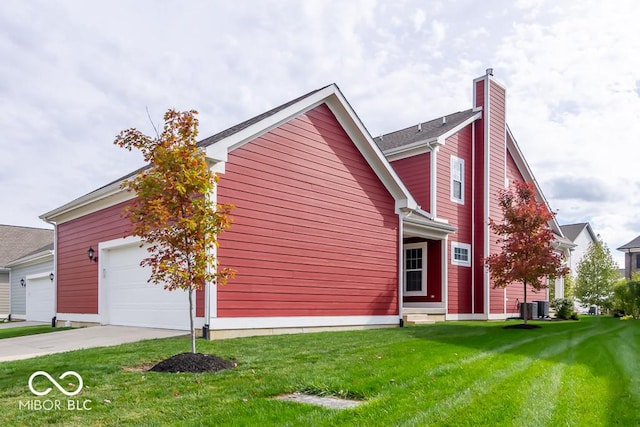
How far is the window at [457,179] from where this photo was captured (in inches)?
727

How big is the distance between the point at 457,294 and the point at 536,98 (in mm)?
6854

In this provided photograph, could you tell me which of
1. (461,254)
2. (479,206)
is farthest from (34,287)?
(479,206)

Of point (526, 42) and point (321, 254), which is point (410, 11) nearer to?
point (526, 42)

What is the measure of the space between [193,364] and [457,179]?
14.1 metres

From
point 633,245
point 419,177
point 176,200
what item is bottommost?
point 633,245

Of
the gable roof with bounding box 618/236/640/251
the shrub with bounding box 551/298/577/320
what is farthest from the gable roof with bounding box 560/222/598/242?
the shrub with bounding box 551/298/577/320

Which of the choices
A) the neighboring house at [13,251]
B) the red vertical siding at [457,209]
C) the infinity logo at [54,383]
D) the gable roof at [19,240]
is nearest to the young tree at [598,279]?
the red vertical siding at [457,209]

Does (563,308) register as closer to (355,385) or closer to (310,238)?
(310,238)

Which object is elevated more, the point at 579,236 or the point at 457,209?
the point at 457,209

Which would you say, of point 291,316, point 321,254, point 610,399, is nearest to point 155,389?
point 610,399

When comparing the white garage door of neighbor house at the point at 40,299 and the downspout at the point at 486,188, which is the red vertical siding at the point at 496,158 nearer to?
the downspout at the point at 486,188

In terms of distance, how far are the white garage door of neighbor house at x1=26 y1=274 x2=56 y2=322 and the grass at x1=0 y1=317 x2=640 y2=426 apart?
1349 centimetres

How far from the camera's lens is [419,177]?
1778 centimetres

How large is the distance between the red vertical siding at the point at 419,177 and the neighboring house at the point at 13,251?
1467 cm
